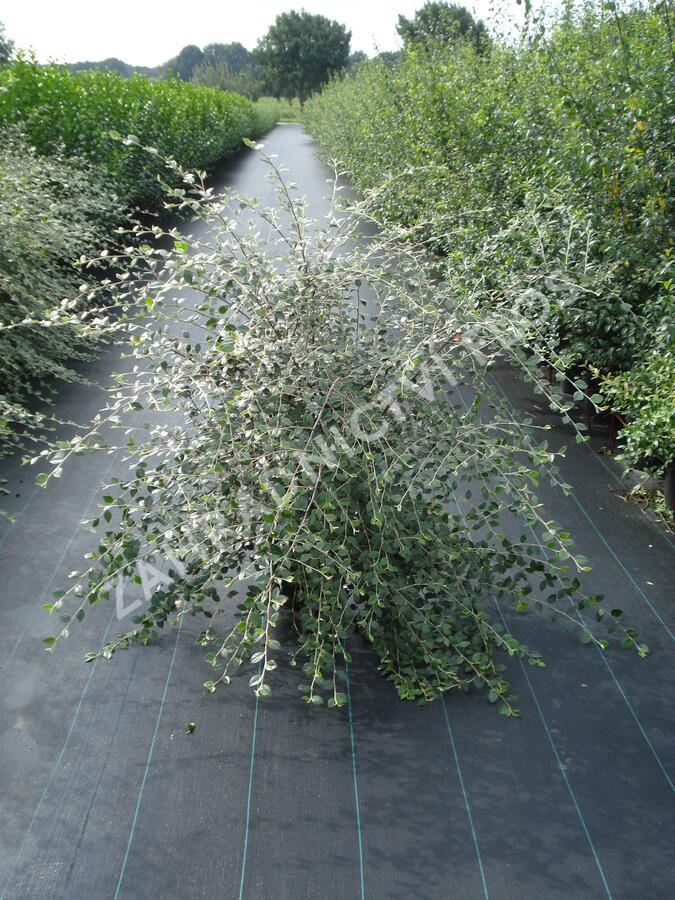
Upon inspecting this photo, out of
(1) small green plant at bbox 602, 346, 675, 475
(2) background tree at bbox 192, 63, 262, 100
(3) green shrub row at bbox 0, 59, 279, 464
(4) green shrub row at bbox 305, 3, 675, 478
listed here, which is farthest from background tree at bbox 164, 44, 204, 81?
(1) small green plant at bbox 602, 346, 675, 475

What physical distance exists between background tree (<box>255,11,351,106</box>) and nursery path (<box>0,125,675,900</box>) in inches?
1811

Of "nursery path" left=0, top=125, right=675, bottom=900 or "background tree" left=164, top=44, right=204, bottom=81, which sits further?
"background tree" left=164, top=44, right=204, bottom=81

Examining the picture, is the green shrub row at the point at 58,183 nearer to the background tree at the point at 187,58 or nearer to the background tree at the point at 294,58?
the background tree at the point at 294,58

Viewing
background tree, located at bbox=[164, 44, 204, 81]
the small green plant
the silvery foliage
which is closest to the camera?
the silvery foliage

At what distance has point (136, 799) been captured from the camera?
1.83m

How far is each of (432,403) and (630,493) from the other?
1.56 meters

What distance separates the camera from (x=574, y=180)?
3666 mm

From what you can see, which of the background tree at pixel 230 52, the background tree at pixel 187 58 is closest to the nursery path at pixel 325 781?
the background tree at pixel 230 52

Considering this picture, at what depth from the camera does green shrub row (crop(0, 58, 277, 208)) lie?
6613 mm

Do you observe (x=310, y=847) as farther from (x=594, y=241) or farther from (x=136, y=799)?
(x=594, y=241)

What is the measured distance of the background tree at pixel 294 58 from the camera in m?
A: 43.8

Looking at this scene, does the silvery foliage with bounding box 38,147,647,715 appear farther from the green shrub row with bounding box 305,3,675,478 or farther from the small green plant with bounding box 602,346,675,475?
the small green plant with bounding box 602,346,675,475

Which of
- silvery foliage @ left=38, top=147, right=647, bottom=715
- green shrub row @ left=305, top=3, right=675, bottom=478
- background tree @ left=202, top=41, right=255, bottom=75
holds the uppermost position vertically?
green shrub row @ left=305, top=3, right=675, bottom=478

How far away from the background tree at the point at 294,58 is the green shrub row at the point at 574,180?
→ 4235 cm
